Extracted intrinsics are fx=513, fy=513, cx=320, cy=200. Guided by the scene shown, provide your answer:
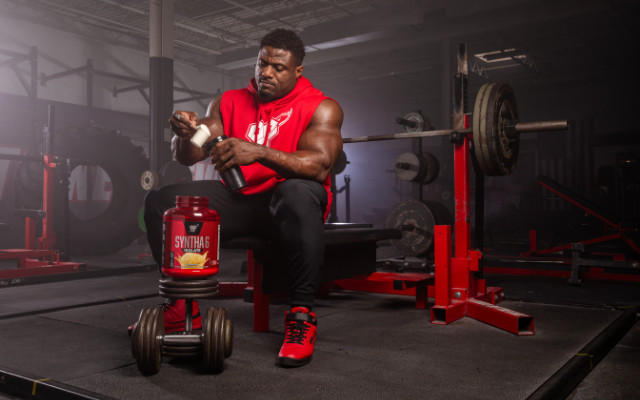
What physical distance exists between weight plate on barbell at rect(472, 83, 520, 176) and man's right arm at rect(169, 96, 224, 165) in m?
1.05

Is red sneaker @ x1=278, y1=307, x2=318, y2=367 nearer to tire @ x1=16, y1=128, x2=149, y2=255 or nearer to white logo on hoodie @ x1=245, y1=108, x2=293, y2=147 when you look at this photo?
white logo on hoodie @ x1=245, y1=108, x2=293, y2=147

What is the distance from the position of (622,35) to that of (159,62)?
743 centimetres

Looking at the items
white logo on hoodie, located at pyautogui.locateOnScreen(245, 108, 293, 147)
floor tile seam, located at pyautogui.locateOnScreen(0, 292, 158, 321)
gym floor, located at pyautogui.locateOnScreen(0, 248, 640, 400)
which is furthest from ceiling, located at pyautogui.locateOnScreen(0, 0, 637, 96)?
floor tile seam, located at pyautogui.locateOnScreen(0, 292, 158, 321)

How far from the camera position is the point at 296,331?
148 cm

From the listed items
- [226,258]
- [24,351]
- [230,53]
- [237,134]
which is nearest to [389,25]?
[230,53]

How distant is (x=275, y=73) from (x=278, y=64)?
0.11ft

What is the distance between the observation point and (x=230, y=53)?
9.82m

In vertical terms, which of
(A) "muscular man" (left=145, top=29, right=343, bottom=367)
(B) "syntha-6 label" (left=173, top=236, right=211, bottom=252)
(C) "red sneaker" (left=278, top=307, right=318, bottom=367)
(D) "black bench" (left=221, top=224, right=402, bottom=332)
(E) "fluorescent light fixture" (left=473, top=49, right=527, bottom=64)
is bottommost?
(C) "red sneaker" (left=278, top=307, right=318, bottom=367)

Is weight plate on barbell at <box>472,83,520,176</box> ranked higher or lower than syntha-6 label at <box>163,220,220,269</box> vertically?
higher

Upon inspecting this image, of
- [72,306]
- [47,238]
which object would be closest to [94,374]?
[72,306]

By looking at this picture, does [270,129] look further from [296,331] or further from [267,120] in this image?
[296,331]

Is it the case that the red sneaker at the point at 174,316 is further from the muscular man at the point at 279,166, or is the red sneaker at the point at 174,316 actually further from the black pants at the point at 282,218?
the black pants at the point at 282,218

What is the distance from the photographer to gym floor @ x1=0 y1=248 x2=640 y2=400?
125 centimetres

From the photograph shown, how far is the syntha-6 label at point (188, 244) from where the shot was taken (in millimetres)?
1288
